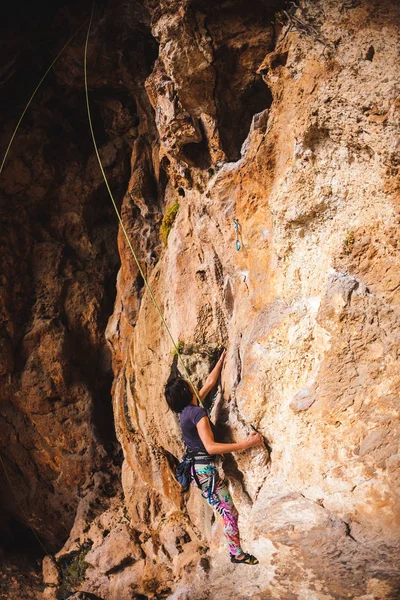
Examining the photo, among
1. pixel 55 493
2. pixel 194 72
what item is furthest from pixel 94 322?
pixel 194 72

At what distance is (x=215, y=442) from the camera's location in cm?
389

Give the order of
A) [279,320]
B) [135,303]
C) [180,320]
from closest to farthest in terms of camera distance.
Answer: [279,320]
[180,320]
[135,303]

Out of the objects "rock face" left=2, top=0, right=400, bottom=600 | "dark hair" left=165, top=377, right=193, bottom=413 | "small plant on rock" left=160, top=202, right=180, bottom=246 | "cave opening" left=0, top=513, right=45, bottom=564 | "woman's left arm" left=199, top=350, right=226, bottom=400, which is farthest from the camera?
"cave opening" left=0, top=513, right=45, bottom=564

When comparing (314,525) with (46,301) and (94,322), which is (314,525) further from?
(46,301)

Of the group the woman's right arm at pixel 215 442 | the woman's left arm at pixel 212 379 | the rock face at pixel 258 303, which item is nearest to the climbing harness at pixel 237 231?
the rock face at pixel 258 303

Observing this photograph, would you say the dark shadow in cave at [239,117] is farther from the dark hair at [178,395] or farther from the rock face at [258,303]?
the dark hair at [178,395]

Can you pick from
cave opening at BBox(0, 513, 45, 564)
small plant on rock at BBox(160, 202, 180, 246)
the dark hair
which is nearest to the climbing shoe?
the dark hair

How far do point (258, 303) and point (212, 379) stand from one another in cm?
93

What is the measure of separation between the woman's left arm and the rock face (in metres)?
0.10

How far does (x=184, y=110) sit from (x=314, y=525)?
12.4ft

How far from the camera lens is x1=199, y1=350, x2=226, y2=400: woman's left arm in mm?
4426

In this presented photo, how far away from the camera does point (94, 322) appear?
7.16 metres

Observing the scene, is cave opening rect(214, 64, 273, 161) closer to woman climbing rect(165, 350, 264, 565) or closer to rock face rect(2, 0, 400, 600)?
rock face rect(2, 0, 400, 600)

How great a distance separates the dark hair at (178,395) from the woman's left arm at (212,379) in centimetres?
29
